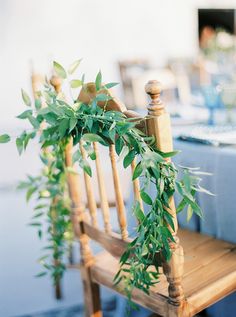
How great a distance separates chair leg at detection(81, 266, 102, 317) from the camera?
1.36 metres

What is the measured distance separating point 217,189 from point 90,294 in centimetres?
51

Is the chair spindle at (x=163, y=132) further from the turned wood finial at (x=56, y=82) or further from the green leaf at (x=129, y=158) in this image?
the turned wood finial at (x=56, y=82)

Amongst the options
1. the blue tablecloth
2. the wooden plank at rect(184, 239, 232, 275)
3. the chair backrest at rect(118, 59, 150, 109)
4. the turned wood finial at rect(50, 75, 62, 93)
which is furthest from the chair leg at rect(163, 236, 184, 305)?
the chair backrest at rect(118, 59, 150, 109)

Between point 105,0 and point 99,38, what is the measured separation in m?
0.42

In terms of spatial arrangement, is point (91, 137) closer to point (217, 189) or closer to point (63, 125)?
point (63, 125)

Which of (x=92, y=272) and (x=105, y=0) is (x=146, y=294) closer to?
(x=92, y=272)

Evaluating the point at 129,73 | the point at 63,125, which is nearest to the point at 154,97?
the point at 63,125

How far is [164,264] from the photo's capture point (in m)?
1.02

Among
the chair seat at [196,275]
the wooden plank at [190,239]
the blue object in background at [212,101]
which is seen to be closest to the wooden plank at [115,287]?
the chair seat at [196,275]

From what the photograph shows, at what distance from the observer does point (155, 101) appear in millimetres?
894

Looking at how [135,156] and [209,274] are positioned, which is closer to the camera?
[135,156]

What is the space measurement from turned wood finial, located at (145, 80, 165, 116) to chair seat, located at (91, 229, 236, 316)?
1.55 feet

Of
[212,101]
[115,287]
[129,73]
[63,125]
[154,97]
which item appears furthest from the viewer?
[129,73]

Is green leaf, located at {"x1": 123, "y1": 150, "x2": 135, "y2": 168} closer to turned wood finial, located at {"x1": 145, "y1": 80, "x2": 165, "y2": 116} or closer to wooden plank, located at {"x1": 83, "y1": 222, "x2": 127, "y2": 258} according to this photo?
turned wood finial, located at {"x1": 145, "y1": 80, "x2": 165, "y2": 116}
